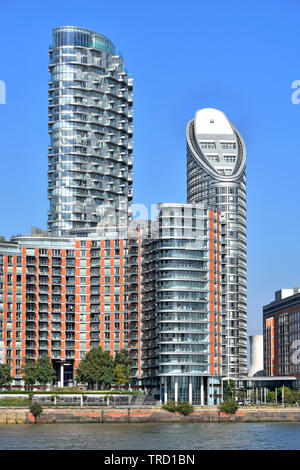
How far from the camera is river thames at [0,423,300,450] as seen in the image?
122m

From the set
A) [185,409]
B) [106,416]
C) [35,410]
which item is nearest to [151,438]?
[35,410]

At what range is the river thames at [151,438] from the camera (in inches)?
4791

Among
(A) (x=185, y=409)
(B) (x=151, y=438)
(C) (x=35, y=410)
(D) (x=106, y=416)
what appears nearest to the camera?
(B) (x=151, y=438)

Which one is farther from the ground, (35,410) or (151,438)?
(35,410)

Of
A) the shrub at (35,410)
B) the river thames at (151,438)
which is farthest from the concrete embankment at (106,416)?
the river thames at (151,438)

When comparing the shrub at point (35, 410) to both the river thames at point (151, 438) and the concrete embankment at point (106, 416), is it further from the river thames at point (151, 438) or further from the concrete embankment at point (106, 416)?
the river thames at point (151, 438)

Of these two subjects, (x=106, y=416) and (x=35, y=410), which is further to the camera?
(x=106, y=416)

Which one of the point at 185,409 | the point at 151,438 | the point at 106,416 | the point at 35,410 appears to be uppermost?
the point at 35,410

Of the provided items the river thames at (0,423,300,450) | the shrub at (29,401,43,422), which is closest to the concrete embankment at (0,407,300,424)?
the shrub at (29,401,43,422)

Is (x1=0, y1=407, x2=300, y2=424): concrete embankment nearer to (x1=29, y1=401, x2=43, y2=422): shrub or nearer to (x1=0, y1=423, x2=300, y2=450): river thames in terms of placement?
(x1=29, y1=401, x2=43, y2=422): shrub

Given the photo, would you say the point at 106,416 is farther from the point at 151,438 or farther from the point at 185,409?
the point at 151,438

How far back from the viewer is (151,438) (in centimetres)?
13850
